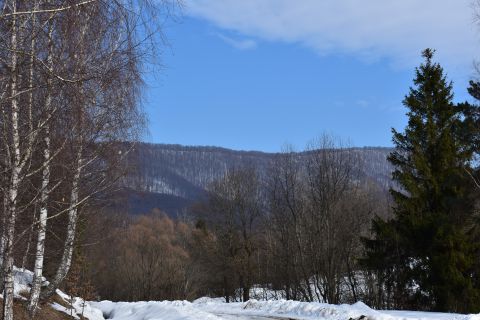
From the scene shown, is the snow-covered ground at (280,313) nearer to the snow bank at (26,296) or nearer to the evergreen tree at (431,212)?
the snow bank at (26,296)

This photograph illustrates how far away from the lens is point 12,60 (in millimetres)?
6191

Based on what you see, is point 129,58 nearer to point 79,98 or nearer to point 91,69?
point 91,69

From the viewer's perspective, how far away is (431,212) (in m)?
23.5

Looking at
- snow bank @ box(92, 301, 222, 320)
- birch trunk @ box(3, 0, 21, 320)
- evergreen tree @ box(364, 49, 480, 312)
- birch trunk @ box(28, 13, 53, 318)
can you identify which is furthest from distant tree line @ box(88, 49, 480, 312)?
birch trunk @ box(3, 0, 21, 320)

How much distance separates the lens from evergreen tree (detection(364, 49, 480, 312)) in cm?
2153

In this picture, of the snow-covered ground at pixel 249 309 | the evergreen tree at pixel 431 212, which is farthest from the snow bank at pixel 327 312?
the evergreen tree at pixel 431 212

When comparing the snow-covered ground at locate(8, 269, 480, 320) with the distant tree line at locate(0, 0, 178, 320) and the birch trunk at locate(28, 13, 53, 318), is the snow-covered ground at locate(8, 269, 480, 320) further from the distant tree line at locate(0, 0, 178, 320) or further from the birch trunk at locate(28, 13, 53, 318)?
the distant tree line at locate(0, 0, 178, 320)

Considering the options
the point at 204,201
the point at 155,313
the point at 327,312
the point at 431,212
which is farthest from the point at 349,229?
the point at 204,201

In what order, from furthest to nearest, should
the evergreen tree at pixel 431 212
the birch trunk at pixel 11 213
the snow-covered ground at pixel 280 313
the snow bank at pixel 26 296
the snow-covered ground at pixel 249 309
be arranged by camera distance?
the evergreen tree at pixel 431 212 < the snow-covered ground at pixel 280 313 < the snow-covered ground at pixel 249 309 < the snow bank at pixel 26 296 < the birch trunk at pixel 11 213

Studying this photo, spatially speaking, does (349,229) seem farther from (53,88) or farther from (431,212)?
(53,88)

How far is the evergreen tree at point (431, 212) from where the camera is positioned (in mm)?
21531

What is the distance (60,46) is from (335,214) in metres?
24.8

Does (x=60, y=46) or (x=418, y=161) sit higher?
(x=418, y=161)

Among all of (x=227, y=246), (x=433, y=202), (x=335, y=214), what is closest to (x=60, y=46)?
(x=433, y=202)
